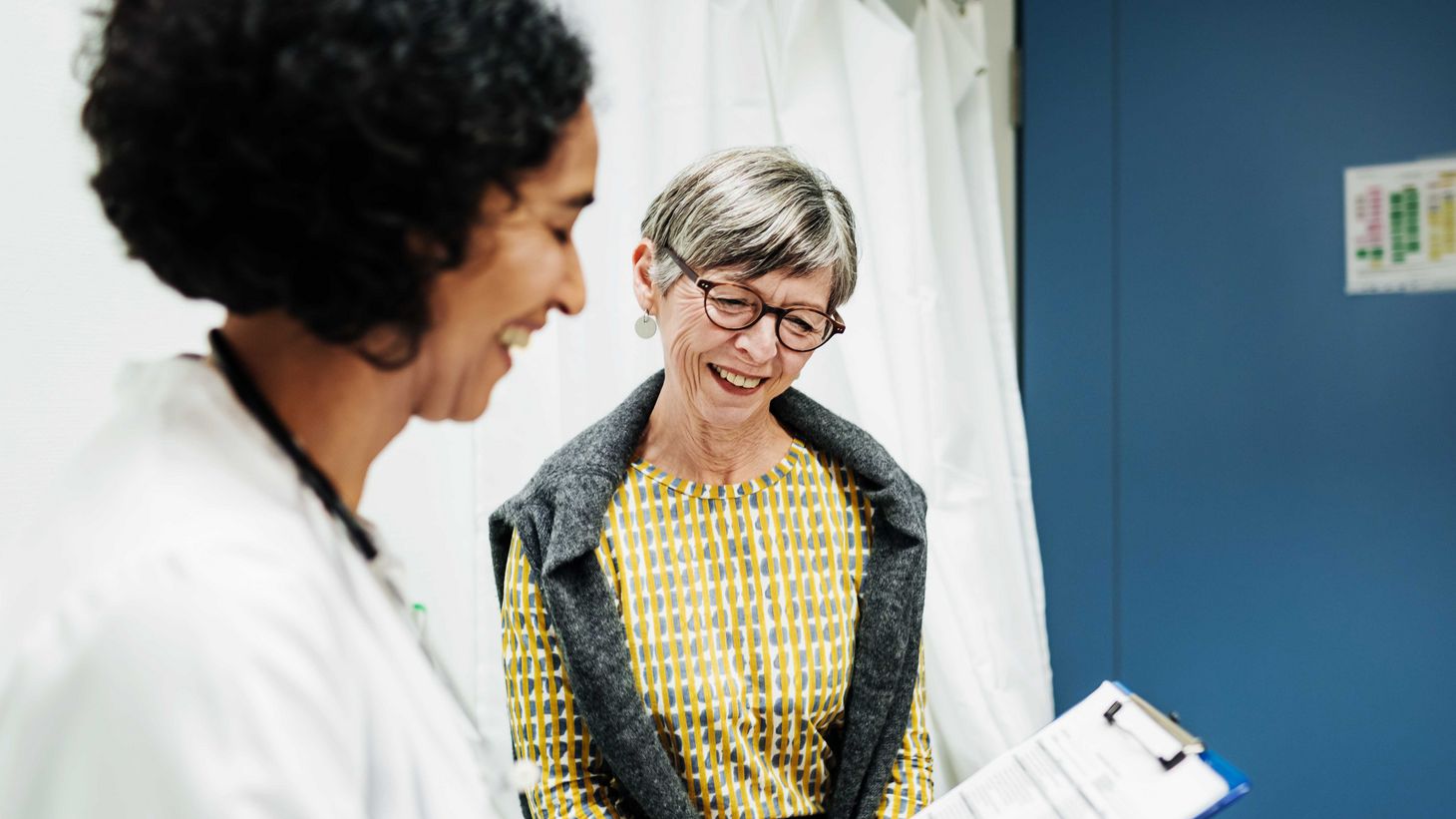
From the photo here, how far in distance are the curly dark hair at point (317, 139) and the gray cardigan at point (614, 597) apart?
575mm

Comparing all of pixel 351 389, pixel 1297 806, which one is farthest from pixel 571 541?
pixel 1297 806

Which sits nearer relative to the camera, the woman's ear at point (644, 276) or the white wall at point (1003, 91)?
the woman's ear at point (644, 276)

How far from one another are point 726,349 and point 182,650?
74 centimetres

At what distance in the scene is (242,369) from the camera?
51 centimetres

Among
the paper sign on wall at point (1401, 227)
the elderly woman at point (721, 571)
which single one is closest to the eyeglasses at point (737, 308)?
the elderly woman at point (721, 571)

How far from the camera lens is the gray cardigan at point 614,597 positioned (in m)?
1.01

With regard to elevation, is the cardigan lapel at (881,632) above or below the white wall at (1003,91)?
below

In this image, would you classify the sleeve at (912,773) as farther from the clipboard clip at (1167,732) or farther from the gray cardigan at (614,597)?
the clipboard clip at (1167,732)

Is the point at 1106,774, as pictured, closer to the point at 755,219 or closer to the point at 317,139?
the point at 755,219

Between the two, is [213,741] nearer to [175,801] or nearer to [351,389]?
[175,801]

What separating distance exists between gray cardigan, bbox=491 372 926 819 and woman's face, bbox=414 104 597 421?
1.58 ft

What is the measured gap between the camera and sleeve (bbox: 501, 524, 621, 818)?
1.07 meters

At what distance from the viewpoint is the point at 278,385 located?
20.3 inches

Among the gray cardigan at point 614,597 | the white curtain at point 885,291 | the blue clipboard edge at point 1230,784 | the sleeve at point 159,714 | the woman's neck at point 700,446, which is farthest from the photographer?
the white curtain at point 885,291
